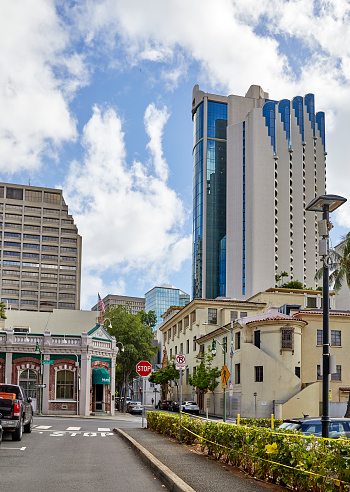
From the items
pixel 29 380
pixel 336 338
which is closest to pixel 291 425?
pixel 29 380

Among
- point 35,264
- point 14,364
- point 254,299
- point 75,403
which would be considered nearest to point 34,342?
point 14,364

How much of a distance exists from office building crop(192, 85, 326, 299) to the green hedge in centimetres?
11739

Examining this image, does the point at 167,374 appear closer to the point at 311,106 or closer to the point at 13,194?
the point at 13,194

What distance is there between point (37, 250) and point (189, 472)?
130247 mm

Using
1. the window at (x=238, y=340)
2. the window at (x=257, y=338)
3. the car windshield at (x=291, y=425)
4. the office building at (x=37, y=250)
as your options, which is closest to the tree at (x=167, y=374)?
the window at (x=238, y=340)

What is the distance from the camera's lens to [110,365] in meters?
54.6

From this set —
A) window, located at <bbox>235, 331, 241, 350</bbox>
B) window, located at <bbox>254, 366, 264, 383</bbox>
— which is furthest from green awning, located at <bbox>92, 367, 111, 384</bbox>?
window, located at <bbox>254, 366, 264, 383</bbox>

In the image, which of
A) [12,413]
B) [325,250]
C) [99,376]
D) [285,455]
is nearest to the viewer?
[285,455]

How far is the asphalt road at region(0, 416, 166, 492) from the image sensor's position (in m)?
11.3

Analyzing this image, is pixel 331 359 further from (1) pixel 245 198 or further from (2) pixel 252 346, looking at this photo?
(1) pixel 245 198

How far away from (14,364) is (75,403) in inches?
233

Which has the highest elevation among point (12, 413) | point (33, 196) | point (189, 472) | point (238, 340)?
point (33, 196)

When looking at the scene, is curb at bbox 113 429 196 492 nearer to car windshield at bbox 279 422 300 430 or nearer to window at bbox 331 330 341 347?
car windshield at bbox 279 422 300 430

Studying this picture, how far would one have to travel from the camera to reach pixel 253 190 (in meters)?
138
